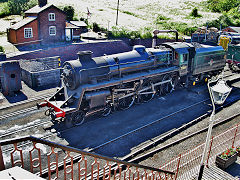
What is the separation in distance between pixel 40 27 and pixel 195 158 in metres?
24.2

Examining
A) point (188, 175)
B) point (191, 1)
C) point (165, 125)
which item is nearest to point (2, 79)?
point (165, 125)

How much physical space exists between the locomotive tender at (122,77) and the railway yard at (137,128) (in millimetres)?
723

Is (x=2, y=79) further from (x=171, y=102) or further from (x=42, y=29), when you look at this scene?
(x=42, y=29)

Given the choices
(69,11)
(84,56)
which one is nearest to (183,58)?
(84,56)

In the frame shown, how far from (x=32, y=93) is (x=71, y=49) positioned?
36.0 ft

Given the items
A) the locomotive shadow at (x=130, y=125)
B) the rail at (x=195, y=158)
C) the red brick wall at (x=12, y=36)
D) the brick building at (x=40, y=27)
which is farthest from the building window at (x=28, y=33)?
the rail at (x=195, y=158)

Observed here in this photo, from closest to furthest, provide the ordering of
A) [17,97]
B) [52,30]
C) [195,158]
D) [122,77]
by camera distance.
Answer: [195,158] → [122,77] → [17,97] → [52,30]

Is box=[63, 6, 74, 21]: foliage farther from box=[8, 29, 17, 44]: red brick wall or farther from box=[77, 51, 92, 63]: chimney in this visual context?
box=[77, 51, 92, 63]: chimney

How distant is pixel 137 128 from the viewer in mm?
12742

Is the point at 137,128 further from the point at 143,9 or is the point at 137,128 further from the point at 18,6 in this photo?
the point at 143,9

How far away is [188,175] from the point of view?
9.14 metres

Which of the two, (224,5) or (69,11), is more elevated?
(224,5)

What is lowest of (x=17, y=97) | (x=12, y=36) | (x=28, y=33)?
(x=17, y=97)

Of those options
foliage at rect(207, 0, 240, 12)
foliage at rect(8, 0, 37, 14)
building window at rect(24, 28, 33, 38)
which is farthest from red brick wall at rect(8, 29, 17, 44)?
foliage at rect(207, 0, 240, 12)
